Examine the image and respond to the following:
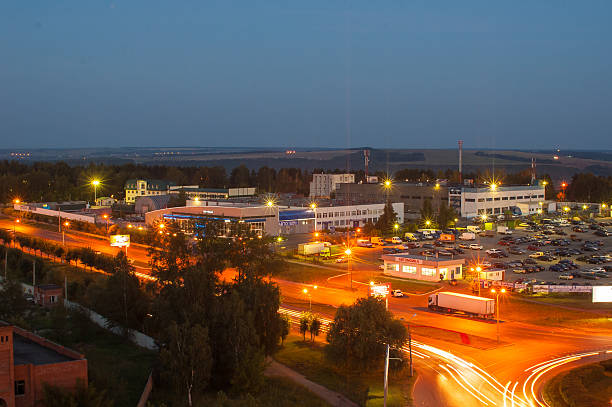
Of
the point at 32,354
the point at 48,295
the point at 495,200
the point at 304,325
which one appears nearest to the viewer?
the point at 32,354

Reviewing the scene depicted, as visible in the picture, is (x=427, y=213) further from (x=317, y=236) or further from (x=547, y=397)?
(x=547, y=397)

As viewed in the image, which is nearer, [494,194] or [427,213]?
[427,213]

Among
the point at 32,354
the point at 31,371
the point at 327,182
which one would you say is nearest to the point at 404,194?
the point at 327,182

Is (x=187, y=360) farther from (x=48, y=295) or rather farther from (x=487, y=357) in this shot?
(x=48, y=295)

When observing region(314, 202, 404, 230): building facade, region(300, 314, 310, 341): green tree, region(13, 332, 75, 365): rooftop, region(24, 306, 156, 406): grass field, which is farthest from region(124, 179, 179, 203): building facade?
region(13, 332, 75, 365): rooftop

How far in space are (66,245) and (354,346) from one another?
1337 inches

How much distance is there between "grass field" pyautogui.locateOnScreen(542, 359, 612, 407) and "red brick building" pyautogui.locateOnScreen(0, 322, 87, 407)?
14176mm

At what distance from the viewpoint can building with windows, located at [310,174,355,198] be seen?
91500mm

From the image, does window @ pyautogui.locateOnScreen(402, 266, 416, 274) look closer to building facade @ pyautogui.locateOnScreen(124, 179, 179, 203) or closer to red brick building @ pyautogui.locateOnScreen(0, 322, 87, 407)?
red brick building @ pyautogui.locateOnScreen(0, 322, 87, 407)

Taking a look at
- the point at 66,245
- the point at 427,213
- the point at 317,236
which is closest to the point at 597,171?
the point at 427,213

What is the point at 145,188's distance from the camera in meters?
87.1

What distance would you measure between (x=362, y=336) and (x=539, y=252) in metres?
27.3

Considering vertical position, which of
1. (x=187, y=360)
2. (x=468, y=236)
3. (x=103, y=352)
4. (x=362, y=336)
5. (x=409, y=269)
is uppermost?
(x=468, y=236)

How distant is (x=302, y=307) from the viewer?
103 feet
